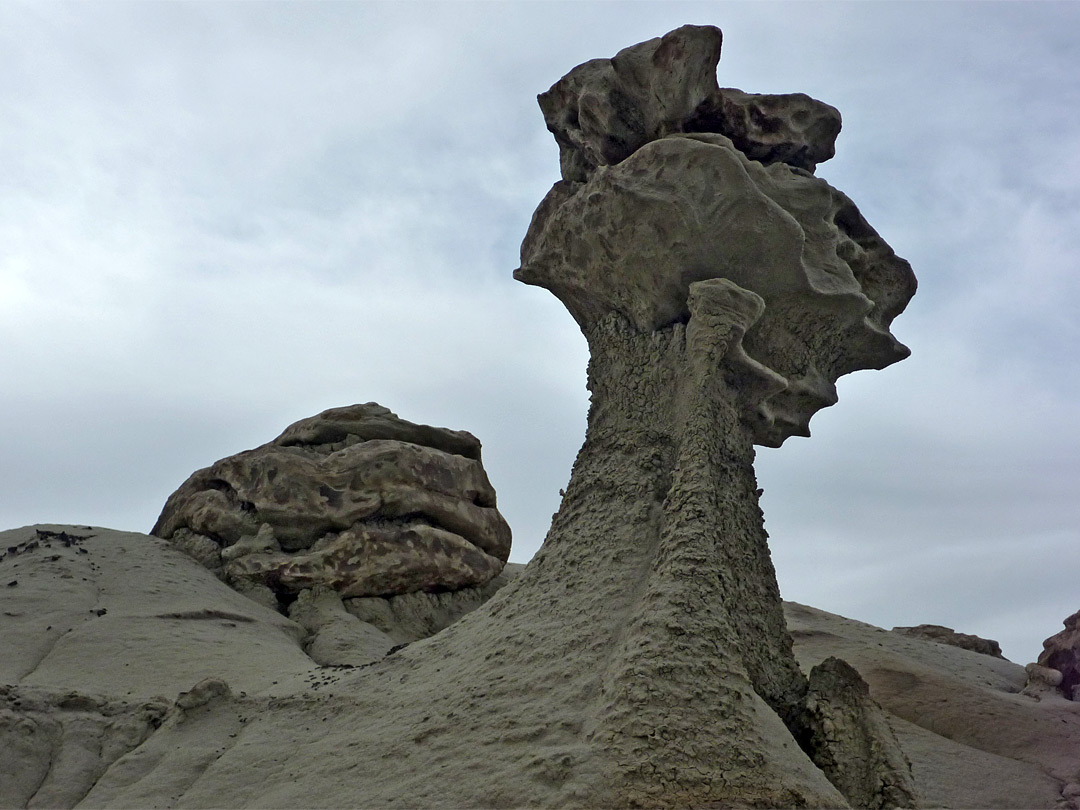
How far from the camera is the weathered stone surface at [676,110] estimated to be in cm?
605

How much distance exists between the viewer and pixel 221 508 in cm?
909

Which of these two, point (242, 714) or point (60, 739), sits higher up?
point (242, 714)

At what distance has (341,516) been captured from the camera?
8.86 meters

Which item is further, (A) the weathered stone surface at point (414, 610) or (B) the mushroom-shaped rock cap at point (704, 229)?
(A) the weathered stone surface at point (414, 610)

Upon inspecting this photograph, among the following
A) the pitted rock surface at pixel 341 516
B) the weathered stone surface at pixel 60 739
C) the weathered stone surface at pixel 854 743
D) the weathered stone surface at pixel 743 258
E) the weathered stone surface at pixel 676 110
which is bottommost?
the weathered stone surface at pixel 60 739

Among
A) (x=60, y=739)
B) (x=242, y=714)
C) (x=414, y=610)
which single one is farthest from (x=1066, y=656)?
(x=60, y=739)

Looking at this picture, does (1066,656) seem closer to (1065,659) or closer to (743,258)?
(1065,659)

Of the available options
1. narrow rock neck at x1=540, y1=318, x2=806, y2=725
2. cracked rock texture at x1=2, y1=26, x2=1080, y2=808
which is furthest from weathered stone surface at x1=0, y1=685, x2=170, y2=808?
narrow rock neck at x1=540, y1=318, x2=806, y2=725

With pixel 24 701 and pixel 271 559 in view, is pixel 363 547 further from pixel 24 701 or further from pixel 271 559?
pixel 24 701

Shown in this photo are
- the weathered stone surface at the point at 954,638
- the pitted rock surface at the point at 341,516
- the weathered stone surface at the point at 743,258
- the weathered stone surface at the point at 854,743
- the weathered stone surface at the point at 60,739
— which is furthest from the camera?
the weathered stone surface at the point at 954,638

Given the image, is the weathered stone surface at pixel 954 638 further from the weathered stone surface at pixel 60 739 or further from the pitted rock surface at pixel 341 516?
the weathered stone surface at pixel 60 739

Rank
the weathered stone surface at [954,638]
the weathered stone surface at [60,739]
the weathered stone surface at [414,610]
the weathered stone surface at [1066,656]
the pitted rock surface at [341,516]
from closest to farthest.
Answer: the weathered stone surface at [60,739], the weathered stone surface at [1066,656], the weathered stone surface at [414,610], the pitted rock surface at [341,516], the weathered stone surface at [954,638]

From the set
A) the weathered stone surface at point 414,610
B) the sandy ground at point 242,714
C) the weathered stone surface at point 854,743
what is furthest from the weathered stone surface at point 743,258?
the weathered stone surface at point 414,610

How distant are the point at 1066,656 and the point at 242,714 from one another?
659 centimetres
